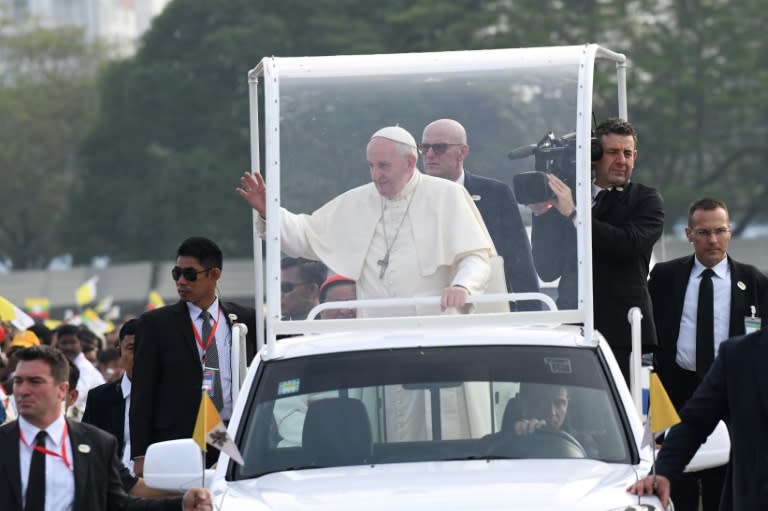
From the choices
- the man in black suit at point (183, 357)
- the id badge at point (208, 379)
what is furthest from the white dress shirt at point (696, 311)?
the id badge at point (208, 379)

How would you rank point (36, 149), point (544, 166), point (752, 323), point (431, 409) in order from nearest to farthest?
point (431, 409), point (544, 166), point (752, 323), point (36, 149)

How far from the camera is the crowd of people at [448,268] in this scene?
8.89m

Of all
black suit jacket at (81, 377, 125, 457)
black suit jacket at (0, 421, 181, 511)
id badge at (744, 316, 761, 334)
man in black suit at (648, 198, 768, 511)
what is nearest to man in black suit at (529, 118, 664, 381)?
man in black suit at (648, 198, 768, 511)

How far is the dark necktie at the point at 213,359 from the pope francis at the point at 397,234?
3.19ft

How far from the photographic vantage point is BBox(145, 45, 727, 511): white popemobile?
7.03 metres

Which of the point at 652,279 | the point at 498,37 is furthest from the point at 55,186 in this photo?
the point at 652,279

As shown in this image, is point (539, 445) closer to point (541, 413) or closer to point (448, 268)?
point (541, 413)

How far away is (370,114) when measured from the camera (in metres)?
9.30

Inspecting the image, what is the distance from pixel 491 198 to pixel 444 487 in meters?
2.49

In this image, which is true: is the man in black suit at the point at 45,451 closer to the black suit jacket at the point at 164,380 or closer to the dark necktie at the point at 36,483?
the dark necktie at the point at 36,483

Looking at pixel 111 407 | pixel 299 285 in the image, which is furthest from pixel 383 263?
pixel 111 407

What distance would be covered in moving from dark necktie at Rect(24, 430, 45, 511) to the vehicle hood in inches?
25.9

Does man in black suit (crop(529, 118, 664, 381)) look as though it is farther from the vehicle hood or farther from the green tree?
the green tree

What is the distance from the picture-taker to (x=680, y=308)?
9953 millimetres
